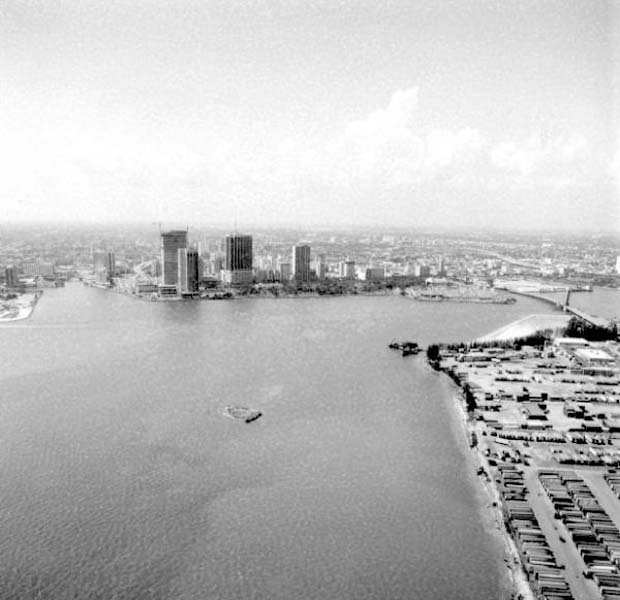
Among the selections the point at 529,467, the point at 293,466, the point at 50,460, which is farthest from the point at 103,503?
the point at 529,467

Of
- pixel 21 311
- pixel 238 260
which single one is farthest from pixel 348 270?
pixel 21 311

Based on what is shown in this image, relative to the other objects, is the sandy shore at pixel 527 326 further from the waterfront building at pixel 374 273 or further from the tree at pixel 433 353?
the waterfront building at pixel 374 273

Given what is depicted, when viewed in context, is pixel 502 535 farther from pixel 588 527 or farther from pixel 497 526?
pixel 588 527

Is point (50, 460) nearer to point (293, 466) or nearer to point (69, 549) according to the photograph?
point (69, 549)

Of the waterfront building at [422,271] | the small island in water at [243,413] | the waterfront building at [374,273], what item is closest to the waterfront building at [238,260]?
the waterfront building at [374,273]

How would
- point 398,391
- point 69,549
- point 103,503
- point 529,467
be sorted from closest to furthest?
point 69,549 < point 103,503 < point 529,467 < point 398,391

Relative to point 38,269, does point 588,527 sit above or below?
above
